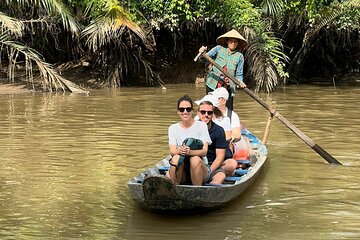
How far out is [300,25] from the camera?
21531 millimetres

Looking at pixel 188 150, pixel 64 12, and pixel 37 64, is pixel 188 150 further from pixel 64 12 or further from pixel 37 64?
pixel 64 12

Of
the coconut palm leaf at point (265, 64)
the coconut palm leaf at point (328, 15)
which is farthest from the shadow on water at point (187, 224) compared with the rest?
the coconut palm leaf at point (328, 15)

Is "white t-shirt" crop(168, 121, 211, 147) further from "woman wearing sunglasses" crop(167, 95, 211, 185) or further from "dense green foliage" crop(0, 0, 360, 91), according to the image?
"dense green foliage" crop(0, 0, 360, 91)

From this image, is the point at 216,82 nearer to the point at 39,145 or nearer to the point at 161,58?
the point at 39,145

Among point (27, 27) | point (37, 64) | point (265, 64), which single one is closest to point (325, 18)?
point (265, 64)

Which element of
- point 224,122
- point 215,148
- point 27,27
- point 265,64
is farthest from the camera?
point 27,27

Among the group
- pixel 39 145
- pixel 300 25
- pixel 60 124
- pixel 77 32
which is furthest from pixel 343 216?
pixel 300 25

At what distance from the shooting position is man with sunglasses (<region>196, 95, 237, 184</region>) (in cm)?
669

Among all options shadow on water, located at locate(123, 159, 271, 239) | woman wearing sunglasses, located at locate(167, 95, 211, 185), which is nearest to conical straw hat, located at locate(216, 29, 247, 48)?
woman wearing sunglasses, located at locate(167, 95, 211, 185)

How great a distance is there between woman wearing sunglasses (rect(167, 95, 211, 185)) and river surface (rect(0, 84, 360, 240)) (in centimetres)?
38

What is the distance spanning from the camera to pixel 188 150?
6.14m

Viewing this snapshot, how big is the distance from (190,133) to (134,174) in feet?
6.23

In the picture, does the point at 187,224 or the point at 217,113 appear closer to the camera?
the point at 187,224

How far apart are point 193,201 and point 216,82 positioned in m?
3.66
